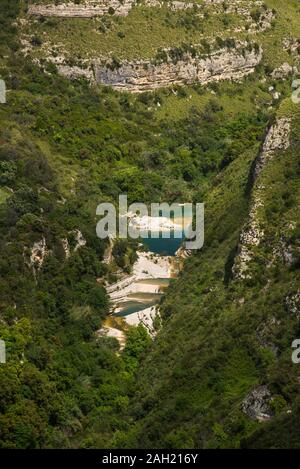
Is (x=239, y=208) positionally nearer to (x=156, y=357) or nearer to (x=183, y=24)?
(x=156, y=357)

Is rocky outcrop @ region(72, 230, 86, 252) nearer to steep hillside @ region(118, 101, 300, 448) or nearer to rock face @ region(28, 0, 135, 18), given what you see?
steep hillside @ region(118, 101, 300, 448)

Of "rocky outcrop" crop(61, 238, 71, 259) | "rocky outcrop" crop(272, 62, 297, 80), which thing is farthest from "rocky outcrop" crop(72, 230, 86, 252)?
"rocky outcrop" crop(272, 62, 297, 80)

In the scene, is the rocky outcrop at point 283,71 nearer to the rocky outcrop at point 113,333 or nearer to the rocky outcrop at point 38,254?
the rocky outcrop at point 38,254

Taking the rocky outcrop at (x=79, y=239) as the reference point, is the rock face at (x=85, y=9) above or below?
above

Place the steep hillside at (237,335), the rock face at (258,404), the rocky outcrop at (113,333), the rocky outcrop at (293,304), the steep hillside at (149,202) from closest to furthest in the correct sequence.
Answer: the rock face at (258,404) → the steep hillside at (237,335) → the steep hillside at (149,202) → the rocky outcrop at (293,304) → the rocky outcrop at (113,333)

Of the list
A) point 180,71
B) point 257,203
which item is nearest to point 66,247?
point 257,203

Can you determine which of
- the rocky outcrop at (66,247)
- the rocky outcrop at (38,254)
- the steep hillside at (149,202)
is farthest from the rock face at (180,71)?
the rocky outcrop at (38,254)
